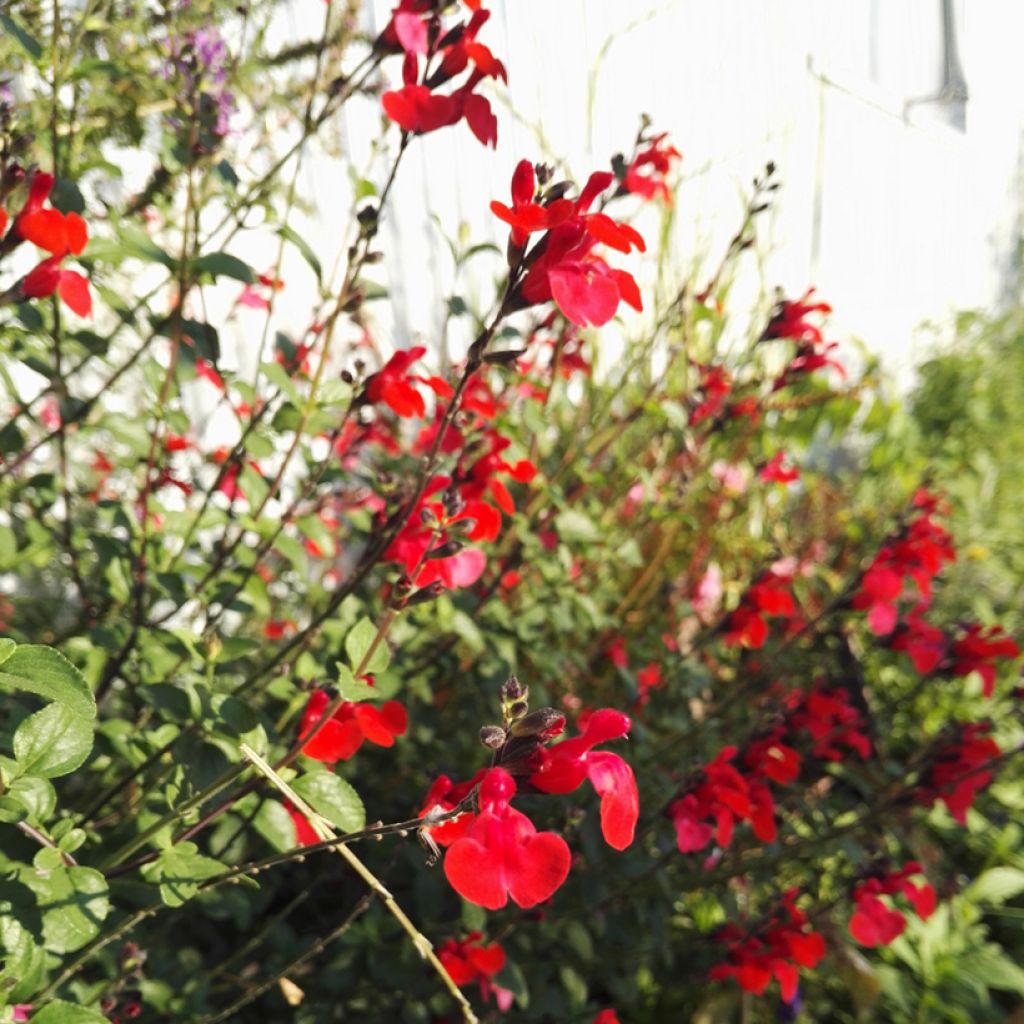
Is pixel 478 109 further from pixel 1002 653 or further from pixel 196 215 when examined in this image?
pixel 1002 653

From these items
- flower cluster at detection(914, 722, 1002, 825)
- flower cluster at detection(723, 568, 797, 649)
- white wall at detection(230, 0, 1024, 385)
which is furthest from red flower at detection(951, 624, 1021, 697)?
white wall at detection(230, 0, 1024, 385)

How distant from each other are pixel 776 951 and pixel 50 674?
38.3 inches

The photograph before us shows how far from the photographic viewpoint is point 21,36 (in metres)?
0.81

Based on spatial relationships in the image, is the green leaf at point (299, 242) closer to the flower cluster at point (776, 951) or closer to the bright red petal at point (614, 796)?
the bright red petal at point (614, 796)

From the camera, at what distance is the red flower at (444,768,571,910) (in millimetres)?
527

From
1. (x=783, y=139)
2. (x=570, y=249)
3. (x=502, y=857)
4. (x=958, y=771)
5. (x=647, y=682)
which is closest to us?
(x=502, y=857)

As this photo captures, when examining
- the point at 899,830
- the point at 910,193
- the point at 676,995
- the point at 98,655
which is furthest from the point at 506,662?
the point at 910,193

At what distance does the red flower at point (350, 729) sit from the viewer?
77 cm

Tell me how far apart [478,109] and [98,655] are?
721 mm

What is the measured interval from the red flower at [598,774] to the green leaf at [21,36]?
0.76 metres

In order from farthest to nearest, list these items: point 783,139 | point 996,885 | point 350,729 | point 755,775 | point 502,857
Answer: point 783,139, point 996,885, point 755,775, point 350,729, point 502,857

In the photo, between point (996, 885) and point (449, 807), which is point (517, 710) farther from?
point (996, 885)

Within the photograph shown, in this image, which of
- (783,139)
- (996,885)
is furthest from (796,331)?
(783,139)

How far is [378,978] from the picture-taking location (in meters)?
1.12
